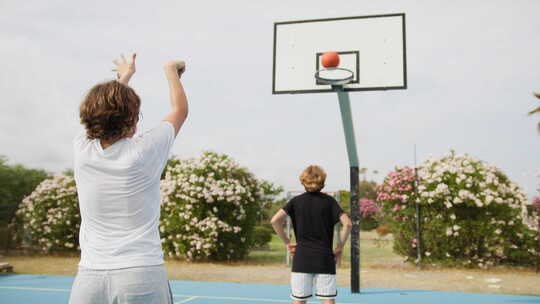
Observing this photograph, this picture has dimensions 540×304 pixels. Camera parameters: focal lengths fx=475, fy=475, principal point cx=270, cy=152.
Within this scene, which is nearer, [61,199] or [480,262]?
[480,262]

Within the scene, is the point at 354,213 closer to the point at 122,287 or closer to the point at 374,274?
the point at 374,274

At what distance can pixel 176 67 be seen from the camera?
1911 mm

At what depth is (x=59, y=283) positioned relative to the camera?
873cm

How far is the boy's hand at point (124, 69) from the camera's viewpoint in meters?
2.00

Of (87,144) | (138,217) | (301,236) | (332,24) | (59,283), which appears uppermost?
(332,24)

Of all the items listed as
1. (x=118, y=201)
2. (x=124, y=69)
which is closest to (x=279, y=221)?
(x=124, y=69)

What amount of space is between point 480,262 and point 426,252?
122 centimetres

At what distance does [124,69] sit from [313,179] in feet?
7.90

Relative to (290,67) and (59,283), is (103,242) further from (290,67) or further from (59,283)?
(59,283)

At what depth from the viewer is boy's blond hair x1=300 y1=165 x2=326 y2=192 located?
13.7 feet

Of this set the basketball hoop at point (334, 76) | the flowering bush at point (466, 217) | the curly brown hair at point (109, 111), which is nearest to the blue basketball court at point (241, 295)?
the basketball hoop at point (334, 76)

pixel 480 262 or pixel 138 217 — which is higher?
pixel 138 217

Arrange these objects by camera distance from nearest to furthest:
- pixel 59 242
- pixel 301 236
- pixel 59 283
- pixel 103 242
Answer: pixel 103 242
pixel 301 236
pixel 59 283
pixel 59 242

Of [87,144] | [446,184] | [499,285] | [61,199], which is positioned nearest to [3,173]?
[61,199]
